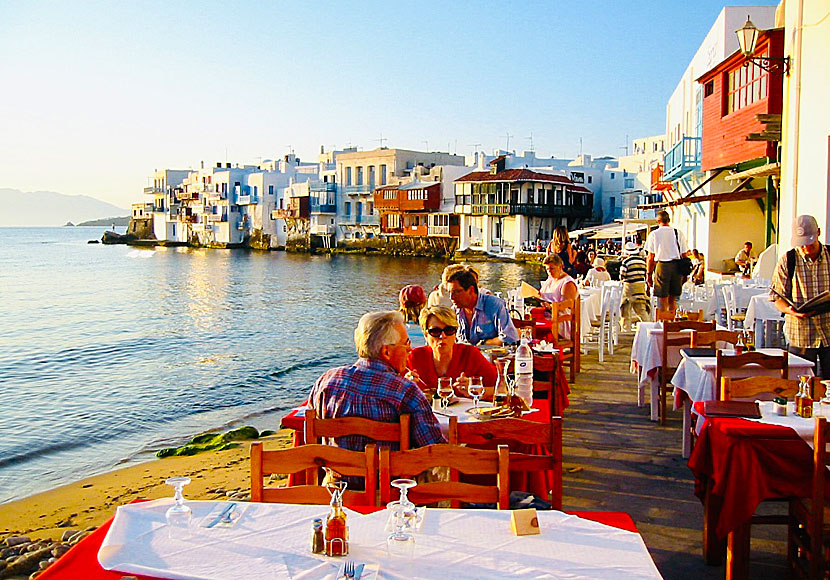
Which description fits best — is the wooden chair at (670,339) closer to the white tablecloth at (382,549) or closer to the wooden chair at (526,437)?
the wooden chair at (526,437)

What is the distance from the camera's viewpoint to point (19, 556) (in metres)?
6.04

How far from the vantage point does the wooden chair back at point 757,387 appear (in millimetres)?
4469

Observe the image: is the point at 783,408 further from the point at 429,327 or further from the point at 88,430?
the point at 88,430

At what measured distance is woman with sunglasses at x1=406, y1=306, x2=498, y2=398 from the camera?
524cm

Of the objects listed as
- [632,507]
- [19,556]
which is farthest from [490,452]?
[19,556]

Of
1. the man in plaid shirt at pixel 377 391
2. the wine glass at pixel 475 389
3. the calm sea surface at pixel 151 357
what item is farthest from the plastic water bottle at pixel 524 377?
the calm sea surface at pixel 151 357

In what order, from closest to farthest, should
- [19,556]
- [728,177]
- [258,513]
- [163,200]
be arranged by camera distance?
[258,513] → [19,556] → [728,177] → [163,200]

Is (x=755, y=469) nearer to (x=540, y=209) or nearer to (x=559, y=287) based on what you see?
(x=559, y=287)

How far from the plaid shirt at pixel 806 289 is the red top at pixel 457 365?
266 cm

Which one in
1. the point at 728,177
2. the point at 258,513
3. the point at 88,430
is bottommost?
the point at 88,430

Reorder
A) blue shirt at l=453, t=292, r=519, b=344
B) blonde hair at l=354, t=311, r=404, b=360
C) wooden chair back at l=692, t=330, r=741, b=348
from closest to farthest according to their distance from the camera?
blonde hair at l=354, t=311, r=404, b=360, wooden chair back at l=692, t=330, r=741, b=348, blue shirt at l=453, t=292, r=519, b=344

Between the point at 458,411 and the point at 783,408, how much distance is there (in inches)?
69.7

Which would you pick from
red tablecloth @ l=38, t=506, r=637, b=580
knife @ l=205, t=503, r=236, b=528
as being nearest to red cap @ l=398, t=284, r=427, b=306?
knife @ l=205, t=503, r=236, b=528

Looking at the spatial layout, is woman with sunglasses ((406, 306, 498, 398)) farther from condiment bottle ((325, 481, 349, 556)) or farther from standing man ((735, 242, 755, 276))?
standing man ((735, 242, 755, 276))
